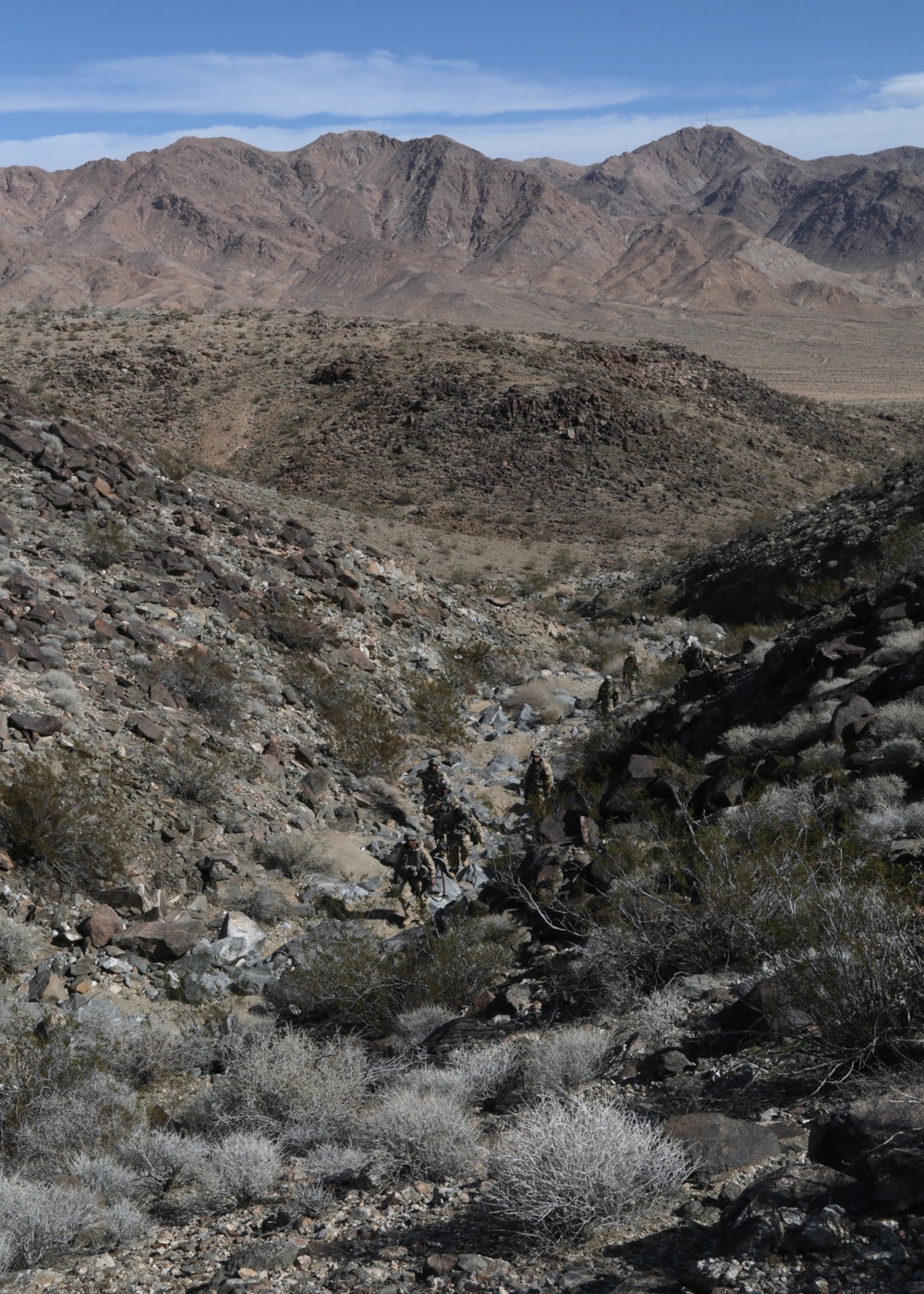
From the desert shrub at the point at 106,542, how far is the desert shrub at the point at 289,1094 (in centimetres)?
957

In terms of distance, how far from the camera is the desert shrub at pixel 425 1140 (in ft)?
15.4

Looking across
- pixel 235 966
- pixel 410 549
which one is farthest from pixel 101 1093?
pixel 410 549

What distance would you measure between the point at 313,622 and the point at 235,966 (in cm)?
825

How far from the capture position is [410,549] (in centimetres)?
2573

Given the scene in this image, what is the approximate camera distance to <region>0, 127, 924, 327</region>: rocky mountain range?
125 meters

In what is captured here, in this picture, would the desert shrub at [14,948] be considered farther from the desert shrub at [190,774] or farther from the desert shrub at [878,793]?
the desert shrub at [878,793]

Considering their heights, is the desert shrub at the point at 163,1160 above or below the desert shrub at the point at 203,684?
below

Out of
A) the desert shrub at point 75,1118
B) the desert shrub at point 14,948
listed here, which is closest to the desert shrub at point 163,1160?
the desert shrub at point 75,1118

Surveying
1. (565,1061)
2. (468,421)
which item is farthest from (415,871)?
(468,421)

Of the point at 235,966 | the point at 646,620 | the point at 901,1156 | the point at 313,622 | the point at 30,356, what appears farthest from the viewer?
the point at 30,356

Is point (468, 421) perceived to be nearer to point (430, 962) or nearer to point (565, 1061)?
point (430, 962)

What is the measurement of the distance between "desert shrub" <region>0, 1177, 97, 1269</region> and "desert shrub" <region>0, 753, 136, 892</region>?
160 inches

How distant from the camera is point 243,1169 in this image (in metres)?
4.82

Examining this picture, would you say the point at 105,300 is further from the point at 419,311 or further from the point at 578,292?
the point at 578,292
